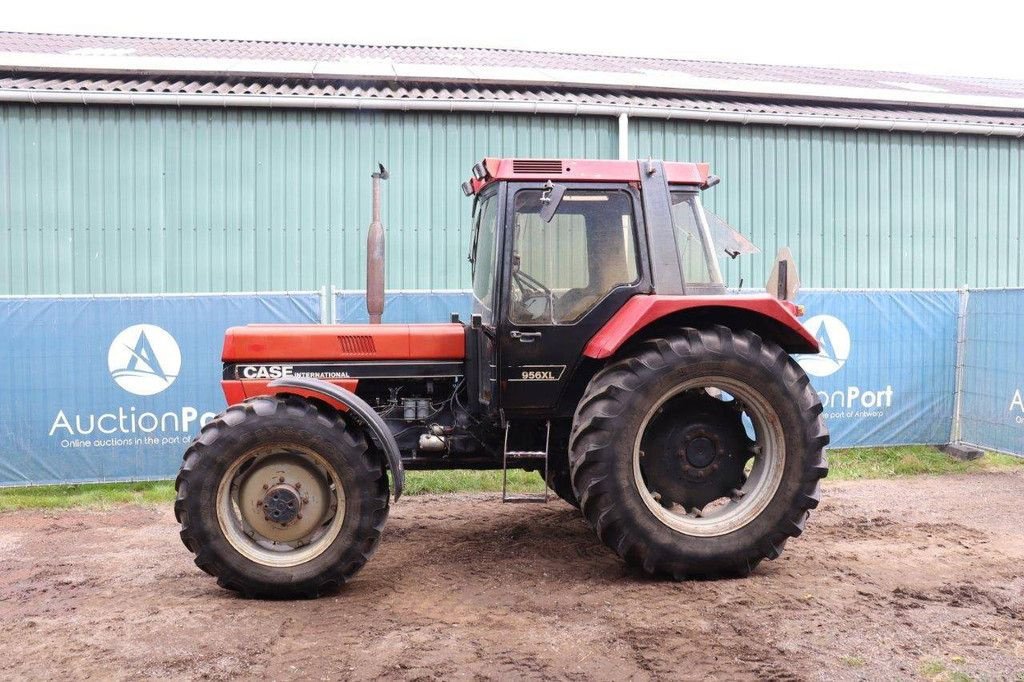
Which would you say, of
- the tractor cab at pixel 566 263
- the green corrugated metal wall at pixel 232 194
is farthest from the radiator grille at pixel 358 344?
the green corrugated metal wall at pixel 232 194

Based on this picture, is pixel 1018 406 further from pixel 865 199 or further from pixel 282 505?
pixel 282 505

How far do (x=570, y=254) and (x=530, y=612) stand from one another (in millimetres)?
2075

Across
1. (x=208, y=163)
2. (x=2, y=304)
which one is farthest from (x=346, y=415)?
(x=208, y=163)

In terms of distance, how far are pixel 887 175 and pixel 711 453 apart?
7.21 metres

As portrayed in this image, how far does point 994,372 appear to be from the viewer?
9.46 m

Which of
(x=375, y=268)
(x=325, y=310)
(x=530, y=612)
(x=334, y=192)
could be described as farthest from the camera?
(x=334, y=192)

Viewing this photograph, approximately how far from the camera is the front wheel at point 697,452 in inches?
209

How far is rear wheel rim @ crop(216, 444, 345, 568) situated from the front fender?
12.2 inches

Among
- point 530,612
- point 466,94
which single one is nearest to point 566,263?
point 530,612

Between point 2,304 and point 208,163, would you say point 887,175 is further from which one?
point 2,304

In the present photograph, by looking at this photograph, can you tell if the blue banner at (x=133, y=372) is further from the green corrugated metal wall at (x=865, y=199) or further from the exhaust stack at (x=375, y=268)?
the exhaust stack at (x=375, y=268)

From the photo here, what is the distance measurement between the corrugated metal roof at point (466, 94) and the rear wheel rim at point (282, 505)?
5.87 m

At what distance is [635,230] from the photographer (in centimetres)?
558

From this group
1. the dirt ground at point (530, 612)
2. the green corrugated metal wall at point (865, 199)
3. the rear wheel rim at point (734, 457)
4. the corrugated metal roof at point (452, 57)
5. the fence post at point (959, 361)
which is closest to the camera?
the dirt ground at point (530, 612)
